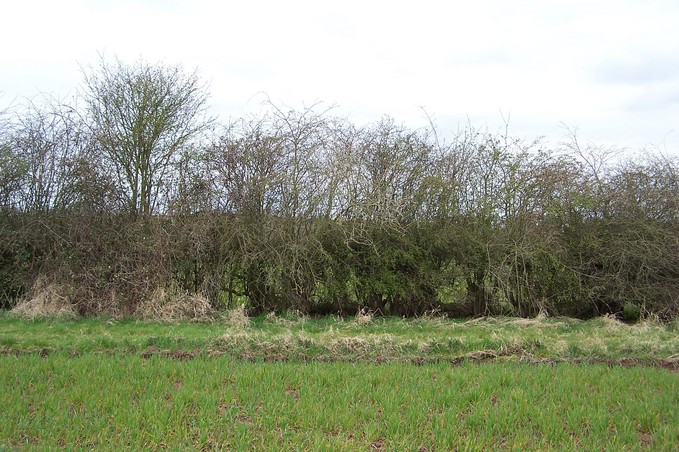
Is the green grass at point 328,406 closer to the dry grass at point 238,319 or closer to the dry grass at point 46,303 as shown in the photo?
the dry grass at point 238,319

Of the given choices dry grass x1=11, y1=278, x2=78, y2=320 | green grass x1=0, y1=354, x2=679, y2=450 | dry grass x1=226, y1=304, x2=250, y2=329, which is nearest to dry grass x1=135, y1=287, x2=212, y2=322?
dry grass x1=226, y1=304, x2=250, y2=329

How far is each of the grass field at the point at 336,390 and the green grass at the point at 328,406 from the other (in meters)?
0.02

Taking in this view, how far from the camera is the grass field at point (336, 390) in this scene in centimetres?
459

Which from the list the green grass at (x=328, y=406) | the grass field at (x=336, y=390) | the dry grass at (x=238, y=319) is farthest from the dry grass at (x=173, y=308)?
the green grass at (x=328, y=406)

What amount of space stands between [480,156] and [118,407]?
1059cm

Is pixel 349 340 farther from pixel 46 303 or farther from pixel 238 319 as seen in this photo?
pixel 46 303

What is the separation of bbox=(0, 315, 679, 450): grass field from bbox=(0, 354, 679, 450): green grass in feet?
0.06

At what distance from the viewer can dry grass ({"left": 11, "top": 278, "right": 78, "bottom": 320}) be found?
11.0m

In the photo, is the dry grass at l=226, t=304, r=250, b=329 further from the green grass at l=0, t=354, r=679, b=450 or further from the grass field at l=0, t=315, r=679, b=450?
the green grass at l=0, t=354, r=679, b=450

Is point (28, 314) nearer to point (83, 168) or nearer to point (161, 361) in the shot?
point (83, 168)

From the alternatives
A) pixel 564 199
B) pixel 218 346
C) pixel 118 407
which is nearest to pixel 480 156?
pixel 564 199

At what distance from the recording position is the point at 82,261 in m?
12.4

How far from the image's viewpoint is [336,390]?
19.3 feet

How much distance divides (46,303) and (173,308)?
2849mm
